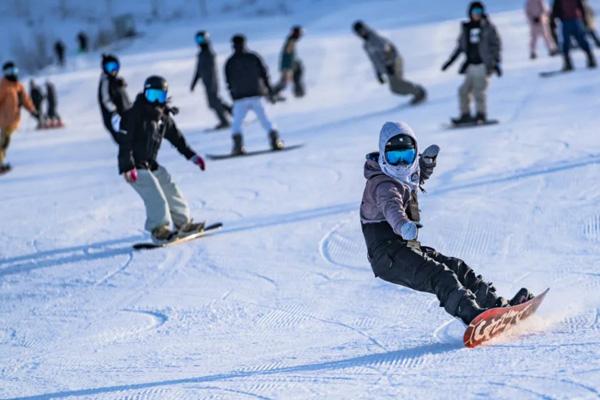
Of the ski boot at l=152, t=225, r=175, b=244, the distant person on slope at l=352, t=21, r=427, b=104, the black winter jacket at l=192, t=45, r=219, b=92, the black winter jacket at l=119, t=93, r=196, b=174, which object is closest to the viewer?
the black winter jacket at l=119, t=93, r=196, b=174

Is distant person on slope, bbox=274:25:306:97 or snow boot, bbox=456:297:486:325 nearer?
snow boot, bbox=456:297:486:325

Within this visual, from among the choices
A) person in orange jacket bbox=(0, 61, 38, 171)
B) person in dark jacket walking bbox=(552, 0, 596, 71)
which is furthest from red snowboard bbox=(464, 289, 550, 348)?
person in dark jacket walking bbox=(552, 0, 596, 71)

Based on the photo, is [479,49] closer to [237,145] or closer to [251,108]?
[251,108]

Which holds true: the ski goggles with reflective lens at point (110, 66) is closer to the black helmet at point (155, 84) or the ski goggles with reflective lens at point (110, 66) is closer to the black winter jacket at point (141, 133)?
the black winter jacket at point (141, 133)

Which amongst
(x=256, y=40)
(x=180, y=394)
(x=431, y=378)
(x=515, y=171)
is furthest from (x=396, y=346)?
(x=256, y=40)

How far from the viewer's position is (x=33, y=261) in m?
8.22

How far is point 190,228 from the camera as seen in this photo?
8.38 m

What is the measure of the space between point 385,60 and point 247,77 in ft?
11.6

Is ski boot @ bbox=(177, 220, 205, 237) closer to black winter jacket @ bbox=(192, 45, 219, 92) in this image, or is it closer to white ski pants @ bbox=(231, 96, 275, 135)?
white ski pants @ bbox=(231, 96, 275, 135)

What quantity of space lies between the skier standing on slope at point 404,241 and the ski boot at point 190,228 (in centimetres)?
340

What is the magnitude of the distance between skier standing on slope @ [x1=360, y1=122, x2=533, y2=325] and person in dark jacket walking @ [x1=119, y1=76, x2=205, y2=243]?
3147 mm

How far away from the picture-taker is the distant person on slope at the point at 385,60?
15.2 m

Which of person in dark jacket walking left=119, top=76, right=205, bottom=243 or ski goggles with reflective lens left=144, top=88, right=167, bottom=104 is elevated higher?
ski goggles with reflective lens left=144, top=88, right=167, bottom=104

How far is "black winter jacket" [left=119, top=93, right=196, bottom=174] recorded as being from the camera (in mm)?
7754
